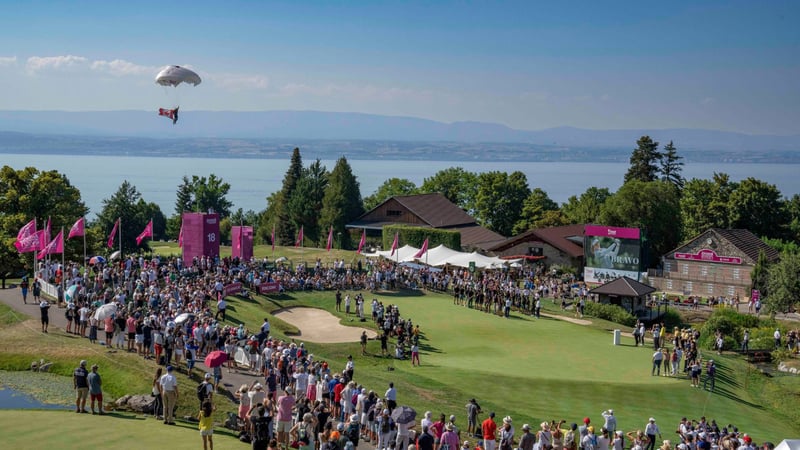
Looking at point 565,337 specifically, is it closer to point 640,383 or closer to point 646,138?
point 640,383

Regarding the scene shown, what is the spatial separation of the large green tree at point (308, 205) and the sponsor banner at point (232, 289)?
4743 cm

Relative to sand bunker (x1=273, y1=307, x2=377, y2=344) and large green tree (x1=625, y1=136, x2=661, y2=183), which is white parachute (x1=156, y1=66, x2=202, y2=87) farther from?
large green tree (x1=625, y1=136, x2=661, y2=183)

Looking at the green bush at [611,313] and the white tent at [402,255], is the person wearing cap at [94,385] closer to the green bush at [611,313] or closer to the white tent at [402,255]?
the green bush at [611,313]

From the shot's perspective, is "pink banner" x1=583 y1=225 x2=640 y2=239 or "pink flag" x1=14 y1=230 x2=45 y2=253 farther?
"pink banner" x1=583 y1=225 x2=640 y2=239

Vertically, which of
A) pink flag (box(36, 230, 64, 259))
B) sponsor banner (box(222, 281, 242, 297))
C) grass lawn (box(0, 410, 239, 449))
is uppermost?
pink flag (box(36, 230, 64, 259))

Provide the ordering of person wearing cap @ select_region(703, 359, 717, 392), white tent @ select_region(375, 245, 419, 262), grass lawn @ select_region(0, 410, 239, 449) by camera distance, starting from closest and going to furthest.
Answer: grass lawn @ select_region(0, 410, 239, 449) < person wearing cap @ select_region(703, 359, 717, 392) < white tent @ select_region(375, 245, 419, 262)

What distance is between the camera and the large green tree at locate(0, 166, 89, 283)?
4875cm

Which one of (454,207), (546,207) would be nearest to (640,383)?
(454,207)

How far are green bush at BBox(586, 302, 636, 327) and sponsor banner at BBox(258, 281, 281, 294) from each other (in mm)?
19703

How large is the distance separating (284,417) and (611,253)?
4595 centimetres

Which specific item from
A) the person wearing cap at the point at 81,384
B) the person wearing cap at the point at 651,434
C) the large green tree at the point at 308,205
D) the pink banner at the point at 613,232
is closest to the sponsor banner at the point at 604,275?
the pink banner at the point at 613,232

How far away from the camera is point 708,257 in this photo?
67.8 metres

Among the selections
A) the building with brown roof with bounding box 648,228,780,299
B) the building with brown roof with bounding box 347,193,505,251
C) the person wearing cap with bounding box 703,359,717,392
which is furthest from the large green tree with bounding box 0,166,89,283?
the building with brown roof with bounding box 648,228,780,299

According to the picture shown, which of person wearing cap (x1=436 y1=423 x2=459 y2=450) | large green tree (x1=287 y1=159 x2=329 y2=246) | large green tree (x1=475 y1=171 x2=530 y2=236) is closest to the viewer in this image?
person wearing cap (x1=436 y1=423 x2=459 y2=450)
